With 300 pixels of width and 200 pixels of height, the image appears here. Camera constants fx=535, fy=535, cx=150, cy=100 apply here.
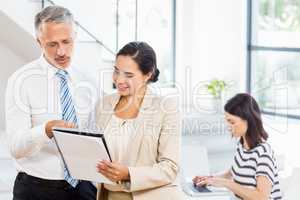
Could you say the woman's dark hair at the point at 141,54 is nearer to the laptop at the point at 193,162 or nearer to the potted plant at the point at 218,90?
the laptop at the point at 193,162

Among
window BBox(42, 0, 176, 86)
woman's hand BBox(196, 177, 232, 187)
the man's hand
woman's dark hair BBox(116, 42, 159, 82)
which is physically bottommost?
woman's hand BBox(196, 177, 232, 187)

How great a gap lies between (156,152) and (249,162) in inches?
29.5

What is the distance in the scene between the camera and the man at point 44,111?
1994 millimetres

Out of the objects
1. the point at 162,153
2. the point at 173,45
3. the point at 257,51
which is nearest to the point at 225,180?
the point at 162,153

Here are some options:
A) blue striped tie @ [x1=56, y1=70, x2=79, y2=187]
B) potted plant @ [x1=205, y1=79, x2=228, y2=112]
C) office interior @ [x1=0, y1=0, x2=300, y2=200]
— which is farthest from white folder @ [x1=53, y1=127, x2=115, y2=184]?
potted plant @ [x1=205, y1=79, x2=228, y2=112]

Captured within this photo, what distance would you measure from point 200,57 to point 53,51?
4933mm

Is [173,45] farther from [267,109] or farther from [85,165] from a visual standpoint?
[85,165]

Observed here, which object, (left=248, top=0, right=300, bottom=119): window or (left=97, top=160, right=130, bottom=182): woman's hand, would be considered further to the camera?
(left=248, top=0, right=300, bottom=119): window

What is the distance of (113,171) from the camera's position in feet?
5.99

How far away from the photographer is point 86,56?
199 inches

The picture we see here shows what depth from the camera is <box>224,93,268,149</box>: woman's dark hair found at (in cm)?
256

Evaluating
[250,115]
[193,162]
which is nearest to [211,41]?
[193,162]

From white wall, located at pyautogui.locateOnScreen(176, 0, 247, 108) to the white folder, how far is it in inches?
176

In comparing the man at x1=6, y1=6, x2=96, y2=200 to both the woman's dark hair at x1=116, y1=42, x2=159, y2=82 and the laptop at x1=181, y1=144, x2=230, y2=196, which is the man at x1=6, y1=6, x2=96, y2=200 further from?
the laptop at x1=181, y1=144, x2=230, y2=196
